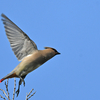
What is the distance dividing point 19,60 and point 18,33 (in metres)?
0.63

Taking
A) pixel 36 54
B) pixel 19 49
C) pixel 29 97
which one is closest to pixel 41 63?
pixel 36 54

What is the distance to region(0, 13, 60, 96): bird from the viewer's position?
439cm

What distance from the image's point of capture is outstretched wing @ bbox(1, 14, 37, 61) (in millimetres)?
4343

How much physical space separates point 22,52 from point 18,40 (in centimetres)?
31

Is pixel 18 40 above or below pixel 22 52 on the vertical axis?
above

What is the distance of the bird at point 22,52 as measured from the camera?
4.39m

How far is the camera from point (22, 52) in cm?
464

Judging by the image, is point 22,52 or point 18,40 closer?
point 18,40

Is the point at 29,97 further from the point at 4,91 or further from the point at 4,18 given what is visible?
the point at 4,18

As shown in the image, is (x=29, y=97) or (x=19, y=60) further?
(x=19, y=60)

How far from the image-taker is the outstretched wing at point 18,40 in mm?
4343

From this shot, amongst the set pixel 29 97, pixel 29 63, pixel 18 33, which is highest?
pixel 18 33

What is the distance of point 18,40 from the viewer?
450cm

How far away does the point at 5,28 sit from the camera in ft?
14.3
